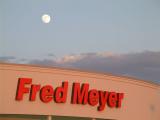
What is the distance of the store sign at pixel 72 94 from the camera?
120 feet

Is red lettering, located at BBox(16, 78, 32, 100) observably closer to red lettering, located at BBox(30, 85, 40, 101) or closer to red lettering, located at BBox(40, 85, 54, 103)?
red lettering, located at BBox(30, 85, 40, 101)

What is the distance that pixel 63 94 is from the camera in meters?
38.3

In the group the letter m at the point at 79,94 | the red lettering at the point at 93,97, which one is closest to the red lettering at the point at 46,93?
the letter m at the point at 79,94

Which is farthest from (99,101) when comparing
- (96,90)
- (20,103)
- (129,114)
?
(20,103)

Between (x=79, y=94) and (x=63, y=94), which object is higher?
(x=79, y=94)

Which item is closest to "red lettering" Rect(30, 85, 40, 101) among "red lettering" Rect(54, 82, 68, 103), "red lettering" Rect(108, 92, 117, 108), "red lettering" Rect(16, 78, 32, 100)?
"red lettering" Rect(16, 78, 32, 100)

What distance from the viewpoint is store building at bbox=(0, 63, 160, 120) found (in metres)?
36.4

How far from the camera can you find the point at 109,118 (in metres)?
41.8

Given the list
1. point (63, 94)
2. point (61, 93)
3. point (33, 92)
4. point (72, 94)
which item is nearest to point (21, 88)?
point (33, 92)

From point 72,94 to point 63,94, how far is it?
3.35ft

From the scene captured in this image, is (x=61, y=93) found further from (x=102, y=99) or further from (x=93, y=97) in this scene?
(x=102, y=99)

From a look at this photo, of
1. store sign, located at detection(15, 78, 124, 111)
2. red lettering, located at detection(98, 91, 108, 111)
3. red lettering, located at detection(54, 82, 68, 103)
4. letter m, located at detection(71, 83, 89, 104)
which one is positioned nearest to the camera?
store sign, located at detection(15, 78, 124, 111)

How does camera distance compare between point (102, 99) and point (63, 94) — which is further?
point (102, 99)

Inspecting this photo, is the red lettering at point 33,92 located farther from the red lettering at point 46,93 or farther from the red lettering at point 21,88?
the red lettering at point 46,93
